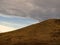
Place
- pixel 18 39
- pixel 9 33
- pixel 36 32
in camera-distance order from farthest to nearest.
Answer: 1. pixel 9 33
2. pixel 36 32
3. pixel 18 39

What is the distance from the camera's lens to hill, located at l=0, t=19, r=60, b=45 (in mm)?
31359

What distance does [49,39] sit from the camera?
1251 inches

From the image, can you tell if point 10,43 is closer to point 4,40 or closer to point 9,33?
point 4,40

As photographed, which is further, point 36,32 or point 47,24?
point 47,24

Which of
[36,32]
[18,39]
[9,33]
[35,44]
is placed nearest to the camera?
[35,44]

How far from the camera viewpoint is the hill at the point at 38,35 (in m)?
31.4

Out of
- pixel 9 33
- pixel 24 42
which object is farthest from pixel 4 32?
pixel 24 42

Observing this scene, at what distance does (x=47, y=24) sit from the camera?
130 feet

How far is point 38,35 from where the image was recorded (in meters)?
34.2

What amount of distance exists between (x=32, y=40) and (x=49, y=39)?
2249mm

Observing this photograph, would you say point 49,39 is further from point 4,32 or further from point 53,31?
point 4,32

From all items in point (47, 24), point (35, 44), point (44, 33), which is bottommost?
point (35, 44)

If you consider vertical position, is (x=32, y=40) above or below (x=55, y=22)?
below

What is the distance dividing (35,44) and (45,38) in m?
2.30
